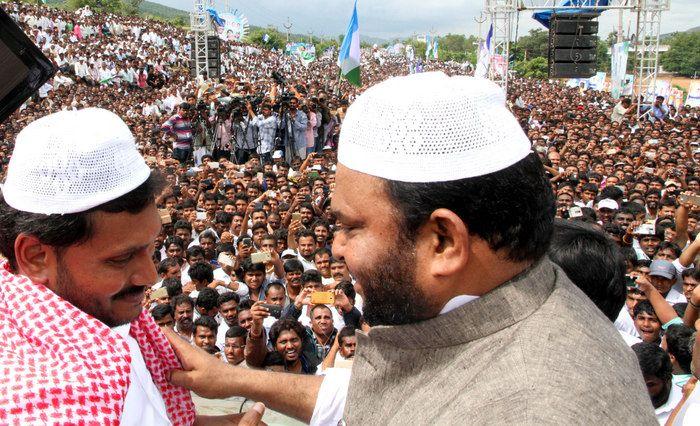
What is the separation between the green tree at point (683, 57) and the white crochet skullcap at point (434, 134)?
7091 centimetres

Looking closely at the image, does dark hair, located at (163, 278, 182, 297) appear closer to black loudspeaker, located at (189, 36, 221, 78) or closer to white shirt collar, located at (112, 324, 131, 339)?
white shirt collar, located at (112, 324, 131, 339)

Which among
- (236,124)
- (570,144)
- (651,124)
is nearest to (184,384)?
(236,124)

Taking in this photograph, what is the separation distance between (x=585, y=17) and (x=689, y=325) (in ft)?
34.9

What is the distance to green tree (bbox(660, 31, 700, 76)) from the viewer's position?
206ft

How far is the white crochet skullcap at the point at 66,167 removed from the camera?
4.16ft

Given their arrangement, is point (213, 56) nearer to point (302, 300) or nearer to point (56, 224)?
point (302, 300)

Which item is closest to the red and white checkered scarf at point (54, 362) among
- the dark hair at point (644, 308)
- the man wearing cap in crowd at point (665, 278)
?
the dark hair at point (644, 308)

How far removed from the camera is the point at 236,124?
1282 centimetres

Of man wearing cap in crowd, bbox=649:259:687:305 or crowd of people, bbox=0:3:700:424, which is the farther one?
man wearing cap in crowd, bbox=649:259:687:305

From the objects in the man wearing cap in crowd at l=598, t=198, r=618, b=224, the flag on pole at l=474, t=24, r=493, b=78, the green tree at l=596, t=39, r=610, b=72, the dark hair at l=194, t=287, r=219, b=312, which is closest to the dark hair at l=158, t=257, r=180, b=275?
the dark hair at l=194, t=287, r=219, b=312

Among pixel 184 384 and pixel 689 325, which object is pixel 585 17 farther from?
pixel 184 384

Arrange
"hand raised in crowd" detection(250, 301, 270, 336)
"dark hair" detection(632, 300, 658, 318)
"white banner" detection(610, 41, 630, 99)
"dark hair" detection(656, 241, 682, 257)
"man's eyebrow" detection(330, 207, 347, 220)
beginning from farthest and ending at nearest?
"white banner" detection(610, 41, 630, 99)
"dark hair" detection(656, 241, 682, 257)
"dark hair" detection(632, 300, 658, 318)
"hand raised in crowd" detection(250, 301, 270, 336)
"man's eyebrow" detection(330, 207, 347, 220)

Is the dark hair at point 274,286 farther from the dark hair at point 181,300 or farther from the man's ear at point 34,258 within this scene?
the man's ear at point 34,258

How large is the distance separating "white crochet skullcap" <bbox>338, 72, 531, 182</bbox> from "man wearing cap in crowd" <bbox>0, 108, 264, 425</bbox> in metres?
0.59
